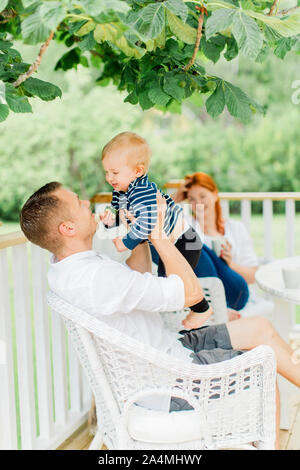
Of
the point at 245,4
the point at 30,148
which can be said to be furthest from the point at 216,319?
the point at 30,148

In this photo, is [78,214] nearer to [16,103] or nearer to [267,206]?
[16,103]

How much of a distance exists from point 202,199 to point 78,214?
66.1 inches

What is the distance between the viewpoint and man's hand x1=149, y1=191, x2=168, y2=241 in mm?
1947

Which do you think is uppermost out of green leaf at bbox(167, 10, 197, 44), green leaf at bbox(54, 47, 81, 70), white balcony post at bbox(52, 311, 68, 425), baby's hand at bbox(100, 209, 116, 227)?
green leaf at bbox(54, 47, 81, 70)

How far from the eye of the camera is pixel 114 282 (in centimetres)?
171

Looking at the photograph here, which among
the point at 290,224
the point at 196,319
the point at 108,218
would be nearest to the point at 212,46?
the point at 108,218

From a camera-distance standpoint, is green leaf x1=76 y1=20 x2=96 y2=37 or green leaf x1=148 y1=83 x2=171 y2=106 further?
green leaf x1=148 y1=83 x2=171 y2=106

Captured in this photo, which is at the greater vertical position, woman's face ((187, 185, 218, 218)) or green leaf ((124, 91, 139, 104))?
green leaf ((124, 91, 139, 104))

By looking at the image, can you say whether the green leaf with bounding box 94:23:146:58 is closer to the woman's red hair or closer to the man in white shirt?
the man in white shirt

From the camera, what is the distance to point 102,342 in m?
1.76

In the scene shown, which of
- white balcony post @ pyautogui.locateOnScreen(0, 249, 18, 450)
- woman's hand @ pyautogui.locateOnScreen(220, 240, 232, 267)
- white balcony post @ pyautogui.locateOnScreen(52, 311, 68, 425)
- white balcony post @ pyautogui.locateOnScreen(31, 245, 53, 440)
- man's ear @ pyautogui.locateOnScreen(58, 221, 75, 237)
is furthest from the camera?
woman's hand @ pyautogui.locateOnScreen(220, 240, 232, 267)

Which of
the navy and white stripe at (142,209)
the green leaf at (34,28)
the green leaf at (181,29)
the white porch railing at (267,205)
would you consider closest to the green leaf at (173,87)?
the green leaf at (181,29)

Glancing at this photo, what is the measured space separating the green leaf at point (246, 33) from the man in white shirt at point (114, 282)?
0.75m

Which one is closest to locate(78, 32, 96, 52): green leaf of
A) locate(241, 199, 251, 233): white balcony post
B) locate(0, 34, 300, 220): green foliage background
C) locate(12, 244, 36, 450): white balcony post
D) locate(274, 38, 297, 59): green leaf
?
locate(274, 38, 297, 59): green leaf
